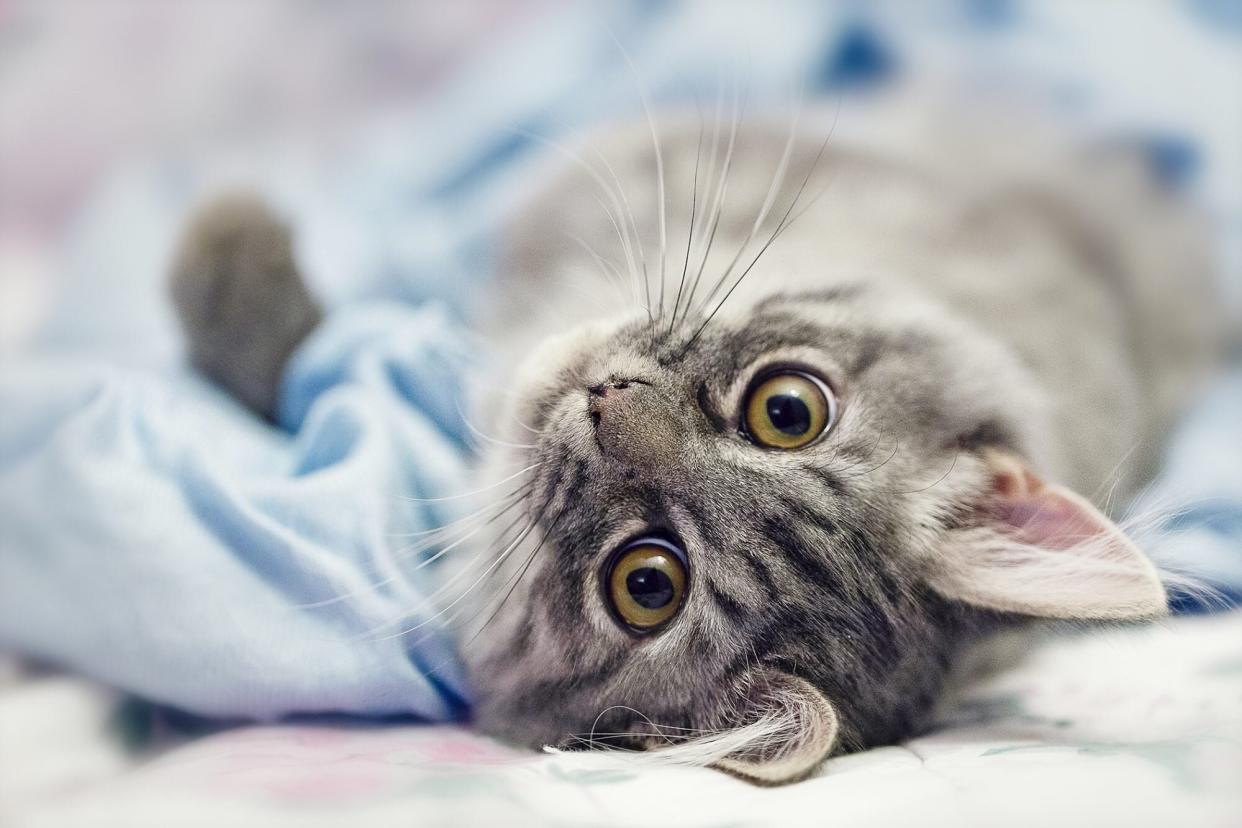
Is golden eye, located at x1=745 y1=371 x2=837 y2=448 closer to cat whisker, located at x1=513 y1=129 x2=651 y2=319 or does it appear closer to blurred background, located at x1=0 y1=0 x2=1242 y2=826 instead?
cat whisker, located at x1=513 y1=129 x2=651 y2=319

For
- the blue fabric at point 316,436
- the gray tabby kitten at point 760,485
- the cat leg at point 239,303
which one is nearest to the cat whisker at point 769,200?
the gray tabby kitten at point 760,485

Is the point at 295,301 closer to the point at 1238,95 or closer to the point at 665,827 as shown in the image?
the point at 665,827

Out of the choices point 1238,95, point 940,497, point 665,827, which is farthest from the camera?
point 1238,95

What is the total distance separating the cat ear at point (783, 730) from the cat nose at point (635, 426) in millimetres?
264

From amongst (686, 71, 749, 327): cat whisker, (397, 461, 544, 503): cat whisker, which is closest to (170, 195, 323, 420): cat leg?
(397, 461, 544, 503): cat whisker

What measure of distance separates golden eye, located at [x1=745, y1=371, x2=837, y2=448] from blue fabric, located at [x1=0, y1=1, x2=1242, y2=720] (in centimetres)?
40

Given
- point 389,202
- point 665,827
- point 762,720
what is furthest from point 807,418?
point 389,202

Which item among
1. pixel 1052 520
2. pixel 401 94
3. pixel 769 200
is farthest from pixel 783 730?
pixel 401 94

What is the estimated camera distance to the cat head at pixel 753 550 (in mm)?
1006

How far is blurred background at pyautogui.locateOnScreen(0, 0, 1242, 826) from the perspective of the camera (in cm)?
110

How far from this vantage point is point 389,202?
2053mm

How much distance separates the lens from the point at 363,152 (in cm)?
213

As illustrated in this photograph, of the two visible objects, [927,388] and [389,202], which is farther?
[389,202]

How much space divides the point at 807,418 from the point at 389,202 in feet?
4.26
